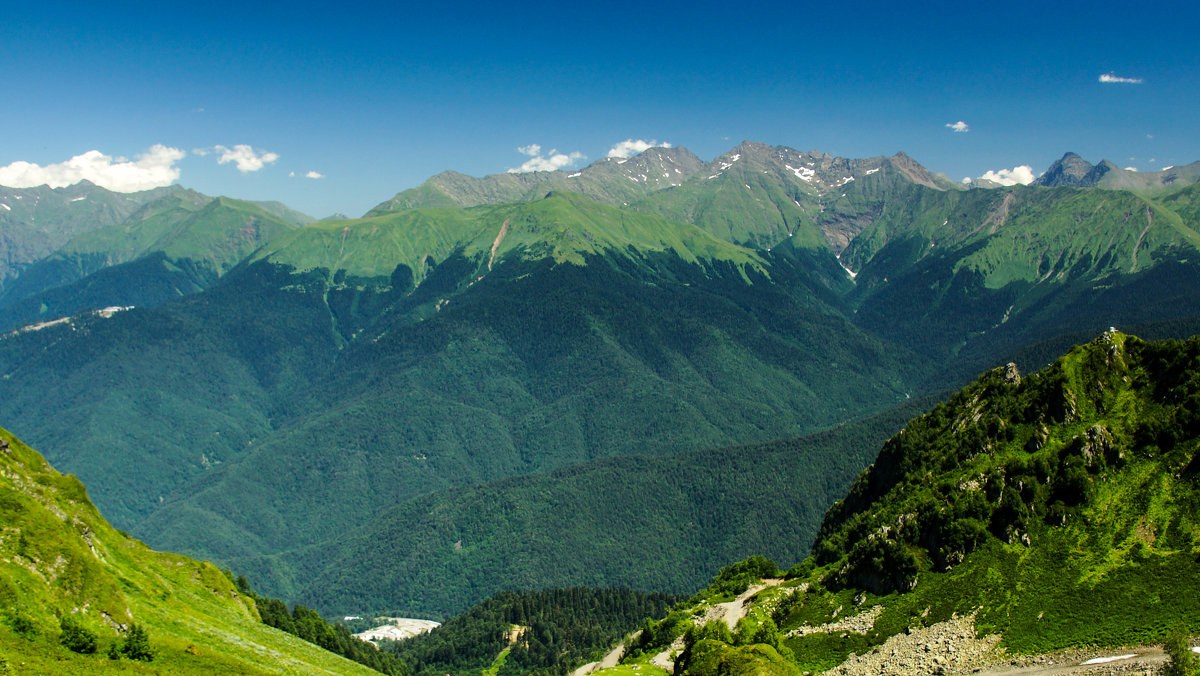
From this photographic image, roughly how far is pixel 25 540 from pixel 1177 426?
349ft

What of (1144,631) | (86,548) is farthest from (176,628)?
(1144,631)

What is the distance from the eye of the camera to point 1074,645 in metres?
66.4

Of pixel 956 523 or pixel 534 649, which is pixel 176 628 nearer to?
pixel 956 523

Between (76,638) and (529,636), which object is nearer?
(76,638)

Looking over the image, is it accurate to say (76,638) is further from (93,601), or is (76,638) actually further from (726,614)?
(726,614)

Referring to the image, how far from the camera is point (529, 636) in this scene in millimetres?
183125

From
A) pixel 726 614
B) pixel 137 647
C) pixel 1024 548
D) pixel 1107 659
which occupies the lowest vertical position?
pixel 726 614

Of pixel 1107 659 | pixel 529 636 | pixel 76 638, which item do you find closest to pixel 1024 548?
pixel 1107 659

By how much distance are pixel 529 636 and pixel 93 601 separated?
125994mm

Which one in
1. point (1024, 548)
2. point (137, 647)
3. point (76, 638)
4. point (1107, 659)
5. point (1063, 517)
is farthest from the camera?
point (1063, 517)

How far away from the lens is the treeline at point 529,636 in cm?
17162

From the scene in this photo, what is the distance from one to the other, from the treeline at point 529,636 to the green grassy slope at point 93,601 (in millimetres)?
71455

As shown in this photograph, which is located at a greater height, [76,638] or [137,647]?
[76,638]

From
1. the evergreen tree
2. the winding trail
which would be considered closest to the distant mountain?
the winding trail
